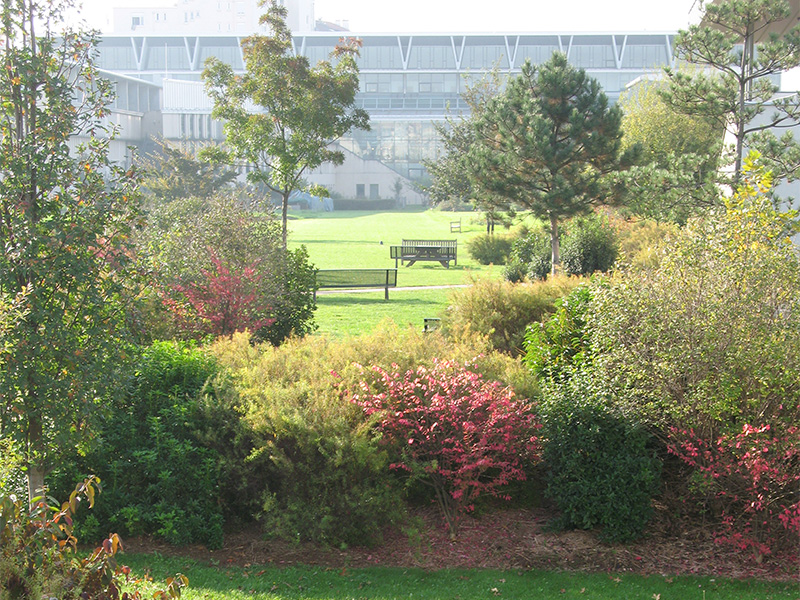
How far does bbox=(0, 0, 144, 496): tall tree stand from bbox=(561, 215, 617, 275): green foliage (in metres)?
15.3

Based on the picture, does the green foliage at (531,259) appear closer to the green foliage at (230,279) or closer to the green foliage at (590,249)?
the green foliage at (590,249)

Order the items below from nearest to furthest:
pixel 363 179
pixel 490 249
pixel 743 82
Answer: pixel 743 82 < pixel 490 249 < pixel 363 179

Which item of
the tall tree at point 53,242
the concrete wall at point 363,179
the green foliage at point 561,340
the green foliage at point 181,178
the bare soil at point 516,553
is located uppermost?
the concrete wall at point 363,179

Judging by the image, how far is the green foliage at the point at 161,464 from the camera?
20.8 feet

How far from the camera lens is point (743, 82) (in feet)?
47.4

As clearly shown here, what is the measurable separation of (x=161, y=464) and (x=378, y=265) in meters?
22.1

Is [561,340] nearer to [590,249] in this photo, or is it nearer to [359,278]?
[590,249]

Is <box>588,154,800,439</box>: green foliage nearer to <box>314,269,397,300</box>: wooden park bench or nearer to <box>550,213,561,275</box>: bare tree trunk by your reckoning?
<box>550,213,561,275</box>: bare tree trunk

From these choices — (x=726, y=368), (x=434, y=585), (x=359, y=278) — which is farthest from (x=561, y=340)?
(x=359, y=278)

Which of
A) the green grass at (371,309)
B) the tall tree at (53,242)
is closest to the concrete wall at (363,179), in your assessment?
the green grass at (371,309)

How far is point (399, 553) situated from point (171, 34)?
2978 inches

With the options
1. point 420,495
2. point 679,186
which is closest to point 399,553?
point 420,495

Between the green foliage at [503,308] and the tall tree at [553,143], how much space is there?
7109 millimetres

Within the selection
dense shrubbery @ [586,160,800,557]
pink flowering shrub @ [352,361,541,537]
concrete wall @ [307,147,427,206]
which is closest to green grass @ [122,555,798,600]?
dense shrubbery @ [586,160,800,557]
